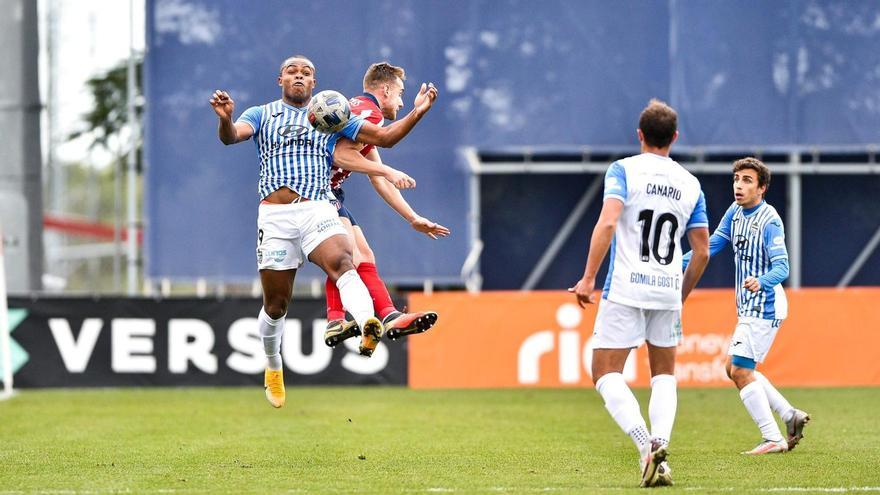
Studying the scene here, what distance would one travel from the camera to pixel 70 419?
14.3 metres

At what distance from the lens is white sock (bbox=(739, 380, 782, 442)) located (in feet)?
36.0

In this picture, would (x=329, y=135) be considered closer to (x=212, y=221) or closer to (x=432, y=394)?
(x=432, y=394)

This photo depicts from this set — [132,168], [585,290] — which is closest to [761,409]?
[585,290]

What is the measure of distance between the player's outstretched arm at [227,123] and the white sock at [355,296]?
3.96 ft

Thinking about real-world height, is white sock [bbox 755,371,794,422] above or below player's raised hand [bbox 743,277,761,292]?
below

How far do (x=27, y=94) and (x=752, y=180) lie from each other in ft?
41.7

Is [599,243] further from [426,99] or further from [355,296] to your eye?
[355,296]

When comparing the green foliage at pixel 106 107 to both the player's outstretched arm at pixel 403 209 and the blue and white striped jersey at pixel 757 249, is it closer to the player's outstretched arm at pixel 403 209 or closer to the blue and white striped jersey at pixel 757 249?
the player's outstretched arm at pixel 403 209

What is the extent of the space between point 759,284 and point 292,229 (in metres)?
3.60

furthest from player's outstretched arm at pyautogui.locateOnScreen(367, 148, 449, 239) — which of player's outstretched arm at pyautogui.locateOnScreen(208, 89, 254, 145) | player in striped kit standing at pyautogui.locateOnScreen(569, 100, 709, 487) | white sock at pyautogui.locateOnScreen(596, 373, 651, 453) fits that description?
white sock at pyautogui.locateOnScreen(596, 373, 651, 453)

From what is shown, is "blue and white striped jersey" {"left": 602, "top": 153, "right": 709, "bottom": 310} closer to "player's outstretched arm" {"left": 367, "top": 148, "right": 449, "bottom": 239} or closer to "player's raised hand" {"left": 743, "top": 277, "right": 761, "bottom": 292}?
"player's outstretched arm" {"left": 367, "top": 148, "right": 449, "bottom": 239}

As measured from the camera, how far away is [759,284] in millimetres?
10617

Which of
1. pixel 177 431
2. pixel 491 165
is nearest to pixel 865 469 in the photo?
pixel 177 431

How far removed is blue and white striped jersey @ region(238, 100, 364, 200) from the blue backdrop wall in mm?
11579
